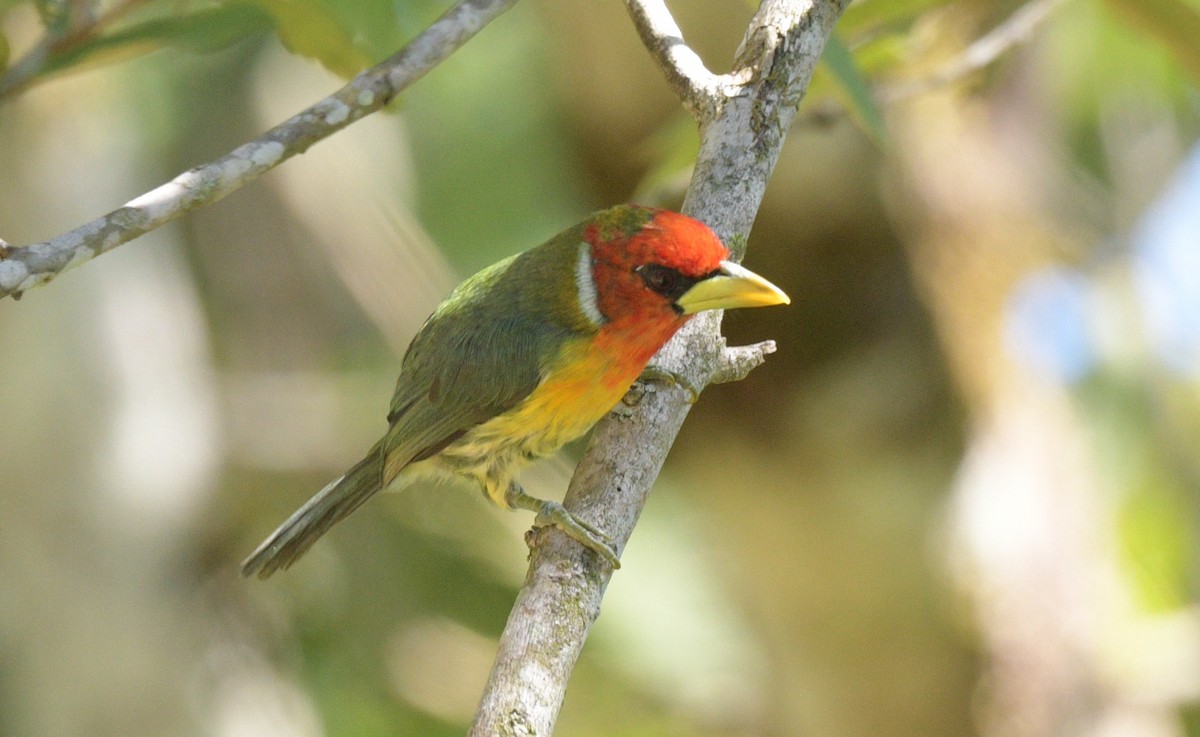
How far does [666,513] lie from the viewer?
17.9ft

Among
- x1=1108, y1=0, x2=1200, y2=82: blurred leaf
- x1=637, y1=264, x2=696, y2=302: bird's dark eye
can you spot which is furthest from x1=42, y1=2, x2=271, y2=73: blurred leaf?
x1=1108, y1=0, x2=1200, y2=82: blurred leaf

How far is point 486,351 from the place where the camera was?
2.82m

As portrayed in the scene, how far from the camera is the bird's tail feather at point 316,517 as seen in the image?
3.00m

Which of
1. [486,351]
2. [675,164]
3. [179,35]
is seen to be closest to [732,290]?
[486,351]

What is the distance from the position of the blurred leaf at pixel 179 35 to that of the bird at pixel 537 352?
835 mm

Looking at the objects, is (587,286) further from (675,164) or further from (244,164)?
(244,164)

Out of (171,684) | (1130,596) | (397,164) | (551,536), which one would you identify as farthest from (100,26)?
(1130,596)

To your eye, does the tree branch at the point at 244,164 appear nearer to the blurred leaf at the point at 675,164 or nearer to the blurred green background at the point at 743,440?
the blurred leaf at the point at 675,164

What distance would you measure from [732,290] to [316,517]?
1253mm

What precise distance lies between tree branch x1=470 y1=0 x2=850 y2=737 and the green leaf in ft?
0.14

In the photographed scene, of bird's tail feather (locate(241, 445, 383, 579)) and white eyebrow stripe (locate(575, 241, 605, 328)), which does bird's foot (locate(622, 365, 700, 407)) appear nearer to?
white eyebrow stripe (locate(575, 241, 605, 328))

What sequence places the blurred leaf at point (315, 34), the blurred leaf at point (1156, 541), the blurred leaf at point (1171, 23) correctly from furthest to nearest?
the blurred leaf at point (1156, 541) < the blurred leaf at point (1171, 23) < the blurred leaf at point (315, 34)

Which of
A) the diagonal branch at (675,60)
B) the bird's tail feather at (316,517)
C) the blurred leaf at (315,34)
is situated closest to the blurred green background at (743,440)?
the diagonal branch at (675,60)

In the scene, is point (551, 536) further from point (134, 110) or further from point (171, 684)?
point (134, 110)
